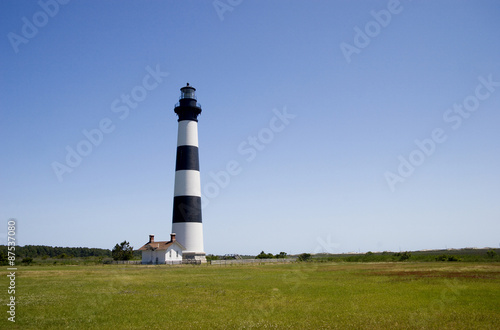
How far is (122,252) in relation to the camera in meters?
73.0

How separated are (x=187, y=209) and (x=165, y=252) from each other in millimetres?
7924

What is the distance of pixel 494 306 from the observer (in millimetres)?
17406

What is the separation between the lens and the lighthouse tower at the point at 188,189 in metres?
58.8

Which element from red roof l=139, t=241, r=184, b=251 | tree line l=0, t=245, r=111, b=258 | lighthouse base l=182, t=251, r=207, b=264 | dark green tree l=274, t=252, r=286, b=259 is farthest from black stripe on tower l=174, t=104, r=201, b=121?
tree line l=0, t=245, r=111, b=258

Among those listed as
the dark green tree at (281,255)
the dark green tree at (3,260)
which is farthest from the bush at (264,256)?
the dark green tree at (3,260)

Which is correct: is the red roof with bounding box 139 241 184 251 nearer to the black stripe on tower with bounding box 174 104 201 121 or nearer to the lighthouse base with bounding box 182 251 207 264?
the lighthouse base with bounding box 182 251 207 264

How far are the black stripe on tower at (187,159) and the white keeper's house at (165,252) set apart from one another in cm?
1070

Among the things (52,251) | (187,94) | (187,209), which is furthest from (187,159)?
(52,251)

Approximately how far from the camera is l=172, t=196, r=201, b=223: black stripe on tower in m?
58.6

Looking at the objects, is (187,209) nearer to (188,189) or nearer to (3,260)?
(188,189)

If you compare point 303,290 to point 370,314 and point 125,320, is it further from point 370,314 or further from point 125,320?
point 125,320

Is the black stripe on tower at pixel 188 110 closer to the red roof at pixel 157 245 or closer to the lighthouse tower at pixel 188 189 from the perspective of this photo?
the lighthouse tower at pixel 188 189

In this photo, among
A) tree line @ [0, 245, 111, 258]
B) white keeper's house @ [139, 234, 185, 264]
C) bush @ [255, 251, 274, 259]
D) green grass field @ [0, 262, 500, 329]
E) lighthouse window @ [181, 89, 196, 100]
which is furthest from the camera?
tree line @ [0, 245, 111, 258]

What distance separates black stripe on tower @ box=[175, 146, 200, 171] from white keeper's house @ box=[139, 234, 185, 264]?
35.1 ft
